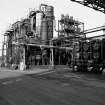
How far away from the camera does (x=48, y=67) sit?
27266 mm

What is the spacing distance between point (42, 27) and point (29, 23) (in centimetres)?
385

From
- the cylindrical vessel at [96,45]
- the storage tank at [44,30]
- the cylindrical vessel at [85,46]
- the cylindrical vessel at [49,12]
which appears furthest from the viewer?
the cylindrical vessel at [49,12]

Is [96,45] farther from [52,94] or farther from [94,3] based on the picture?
[52,94]

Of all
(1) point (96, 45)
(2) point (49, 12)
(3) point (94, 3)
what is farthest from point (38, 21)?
(3) point (94, 3)

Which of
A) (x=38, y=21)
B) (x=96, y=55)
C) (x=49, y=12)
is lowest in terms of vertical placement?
(x=96, y=55)

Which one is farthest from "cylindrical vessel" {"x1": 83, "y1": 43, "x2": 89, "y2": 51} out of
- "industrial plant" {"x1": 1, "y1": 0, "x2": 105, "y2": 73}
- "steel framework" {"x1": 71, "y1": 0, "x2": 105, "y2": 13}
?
"steel framework" {"x1": 71, "y1": 0, "x2": 105, "y2": 13}

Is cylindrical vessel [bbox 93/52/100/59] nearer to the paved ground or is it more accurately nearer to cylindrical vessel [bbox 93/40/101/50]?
cylindrical vessel [bbox 93/40/101/50]

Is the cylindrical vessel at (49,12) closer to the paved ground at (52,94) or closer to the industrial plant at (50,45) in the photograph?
the industrial plant at (50,45)

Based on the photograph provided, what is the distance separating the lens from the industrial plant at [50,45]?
21.5 metres

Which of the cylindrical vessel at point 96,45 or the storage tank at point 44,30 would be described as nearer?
the cylindrical vessel at point 96,45

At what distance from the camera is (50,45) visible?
29.5 meters

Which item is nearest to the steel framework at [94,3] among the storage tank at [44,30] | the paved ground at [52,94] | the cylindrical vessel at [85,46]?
the paved ground at [52,94]

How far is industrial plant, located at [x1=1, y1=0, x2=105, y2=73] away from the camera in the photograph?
21.5 metres

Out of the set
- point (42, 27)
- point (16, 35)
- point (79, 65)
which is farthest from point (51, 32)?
point (79, 65)
